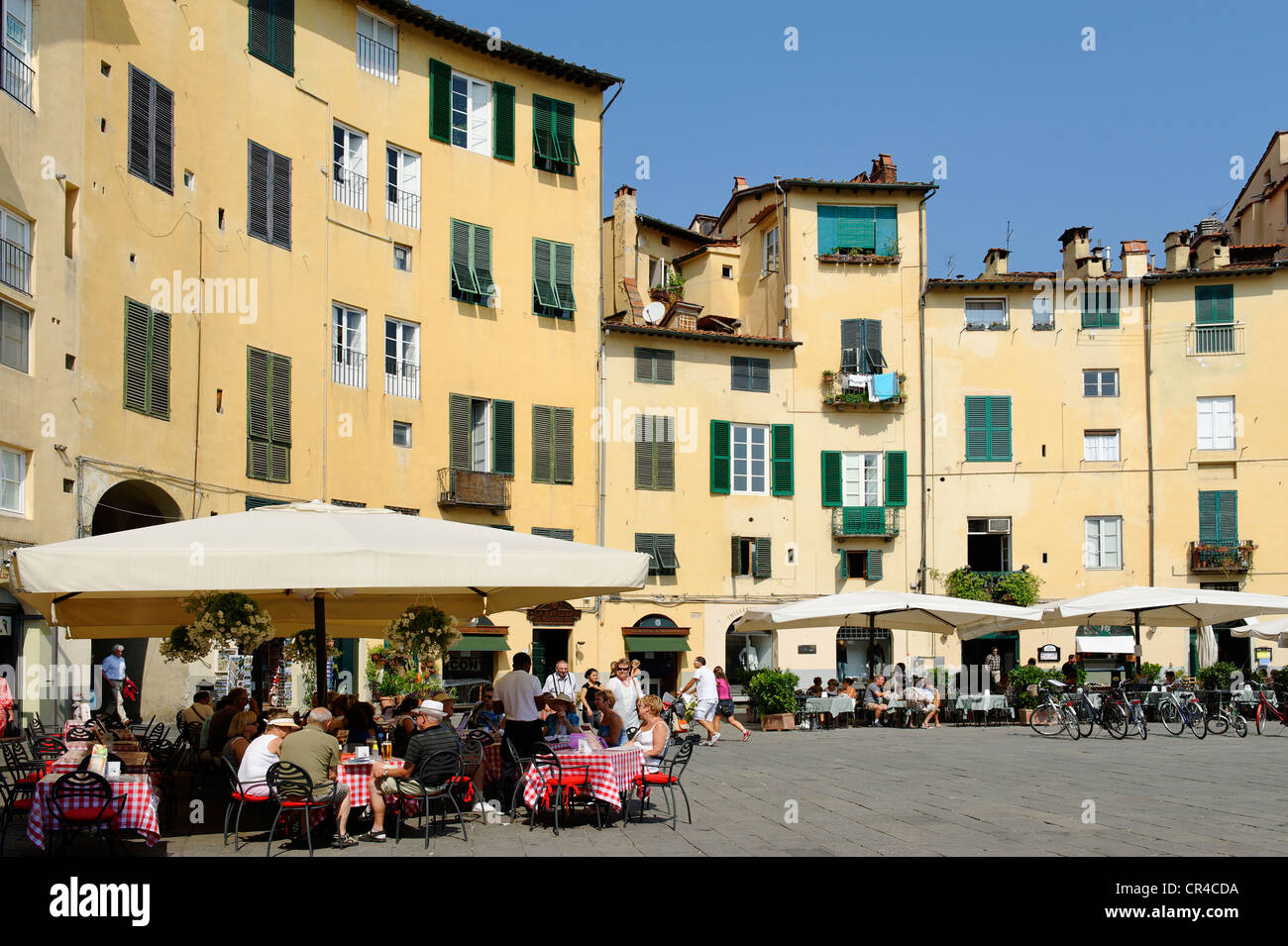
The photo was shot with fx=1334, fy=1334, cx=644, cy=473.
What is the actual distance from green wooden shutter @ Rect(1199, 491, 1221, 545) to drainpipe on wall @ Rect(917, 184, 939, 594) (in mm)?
7700

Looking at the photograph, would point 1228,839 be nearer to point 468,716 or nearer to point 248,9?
point 468,716

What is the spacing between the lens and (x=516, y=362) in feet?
109

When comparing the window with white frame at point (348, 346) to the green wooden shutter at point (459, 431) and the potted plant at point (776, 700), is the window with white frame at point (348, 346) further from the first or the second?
the potted plant at point (776, 700)

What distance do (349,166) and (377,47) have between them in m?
3.11

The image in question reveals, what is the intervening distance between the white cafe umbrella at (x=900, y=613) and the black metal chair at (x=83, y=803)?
17.1 metres

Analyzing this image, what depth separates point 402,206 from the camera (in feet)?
102

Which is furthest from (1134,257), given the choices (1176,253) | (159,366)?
(159,366)

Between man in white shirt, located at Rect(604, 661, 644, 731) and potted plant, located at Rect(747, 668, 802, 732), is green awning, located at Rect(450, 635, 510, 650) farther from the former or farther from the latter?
man in white shirt, located at Rect(604, 661, 644, 731)

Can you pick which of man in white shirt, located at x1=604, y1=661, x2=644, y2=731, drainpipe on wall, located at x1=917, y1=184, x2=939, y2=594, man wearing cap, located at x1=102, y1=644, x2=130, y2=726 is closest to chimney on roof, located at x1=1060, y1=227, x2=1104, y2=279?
drainpipe on wall, located at x1=917, y1=184, x2=939, y2=594

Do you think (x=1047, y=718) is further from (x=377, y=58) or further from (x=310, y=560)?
(x=377, y=58)

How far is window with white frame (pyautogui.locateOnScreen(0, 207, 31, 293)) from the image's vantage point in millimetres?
19484

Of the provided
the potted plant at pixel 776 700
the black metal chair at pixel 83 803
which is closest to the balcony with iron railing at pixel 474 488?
the potted plant at pixel 776 700

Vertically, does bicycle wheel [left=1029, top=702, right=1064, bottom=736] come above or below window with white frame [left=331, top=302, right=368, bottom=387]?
below
